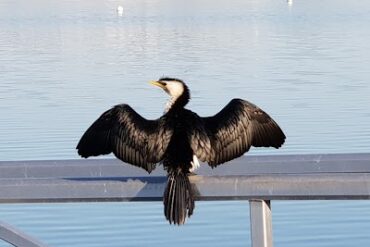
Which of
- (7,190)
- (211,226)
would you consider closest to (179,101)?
(7,190)

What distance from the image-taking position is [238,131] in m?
4.41

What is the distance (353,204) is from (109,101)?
8818 mm

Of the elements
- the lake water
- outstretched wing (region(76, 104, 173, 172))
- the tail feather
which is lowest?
the tail feather

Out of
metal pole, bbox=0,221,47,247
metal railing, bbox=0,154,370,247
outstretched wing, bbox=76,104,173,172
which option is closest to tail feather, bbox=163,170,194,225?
metal railing, bbox=0,154,370,247

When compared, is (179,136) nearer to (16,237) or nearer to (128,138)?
(128,138)

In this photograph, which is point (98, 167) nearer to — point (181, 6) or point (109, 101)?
point (109, 101)

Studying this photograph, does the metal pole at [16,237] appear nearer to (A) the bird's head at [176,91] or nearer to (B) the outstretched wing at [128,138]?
(B) the outstretched wing at [128,138]

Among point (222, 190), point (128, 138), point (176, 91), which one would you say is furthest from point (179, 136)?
point (222, 190)

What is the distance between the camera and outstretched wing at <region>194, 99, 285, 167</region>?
4.34 meters

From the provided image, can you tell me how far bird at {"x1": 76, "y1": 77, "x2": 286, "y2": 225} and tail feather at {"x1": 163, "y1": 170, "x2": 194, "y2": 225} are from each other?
0.91 feet

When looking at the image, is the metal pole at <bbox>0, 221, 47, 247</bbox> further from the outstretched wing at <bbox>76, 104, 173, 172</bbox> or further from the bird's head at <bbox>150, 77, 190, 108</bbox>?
the bird's head at <bbox>150, 77, 190, 108</bbox>

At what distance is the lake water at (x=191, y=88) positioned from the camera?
10.3m

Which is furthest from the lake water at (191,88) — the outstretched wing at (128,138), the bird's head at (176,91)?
the outstretched wing at (128,138)

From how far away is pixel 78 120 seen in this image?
17.2 meters
